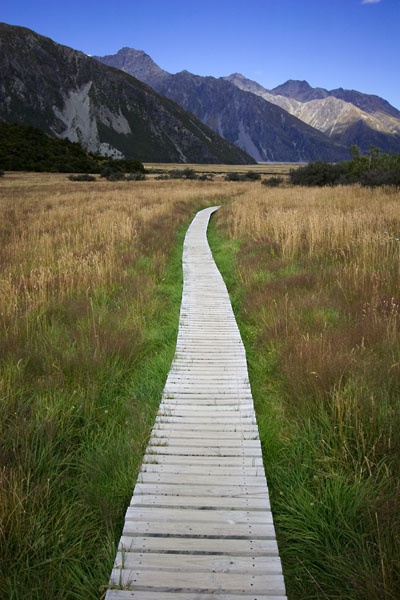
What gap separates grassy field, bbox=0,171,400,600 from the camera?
6.96ft

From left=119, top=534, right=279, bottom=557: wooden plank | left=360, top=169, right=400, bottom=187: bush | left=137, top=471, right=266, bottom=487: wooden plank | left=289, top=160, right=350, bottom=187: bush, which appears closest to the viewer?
left=119, top=534, right=279, bottom=557: wooden plank

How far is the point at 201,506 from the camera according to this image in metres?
2.52

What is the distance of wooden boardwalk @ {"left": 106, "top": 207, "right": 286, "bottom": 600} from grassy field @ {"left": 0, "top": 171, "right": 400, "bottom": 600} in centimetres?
13

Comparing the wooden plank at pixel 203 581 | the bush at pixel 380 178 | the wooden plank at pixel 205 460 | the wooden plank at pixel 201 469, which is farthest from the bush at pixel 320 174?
the wooden plank at pixel 203 581

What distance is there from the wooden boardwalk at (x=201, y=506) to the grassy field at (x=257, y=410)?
13cm

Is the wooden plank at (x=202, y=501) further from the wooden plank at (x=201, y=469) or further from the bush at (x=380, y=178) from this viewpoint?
the bush at (x=380, y=178)

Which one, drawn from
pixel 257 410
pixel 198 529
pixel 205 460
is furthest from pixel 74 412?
pixel 257 410

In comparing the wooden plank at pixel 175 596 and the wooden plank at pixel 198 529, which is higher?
the wooden plank at pixel 175 596

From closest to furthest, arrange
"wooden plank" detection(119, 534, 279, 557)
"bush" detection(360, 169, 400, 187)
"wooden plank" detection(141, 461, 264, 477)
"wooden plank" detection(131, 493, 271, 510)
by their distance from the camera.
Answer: "wooden plank" detection(119, 534, 279, 557) → "wooden plank" detection(131, 493, 271, 510) → "wooden plank" detection(141, 461, 264, 477) → "bush" detection(360, 169, 400, 187)

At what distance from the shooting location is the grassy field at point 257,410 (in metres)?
2.12

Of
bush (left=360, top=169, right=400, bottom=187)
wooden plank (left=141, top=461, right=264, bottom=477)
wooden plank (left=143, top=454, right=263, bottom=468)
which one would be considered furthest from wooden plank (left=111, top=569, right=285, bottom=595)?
bush (left=360, top=169, right=400, bottom=187)

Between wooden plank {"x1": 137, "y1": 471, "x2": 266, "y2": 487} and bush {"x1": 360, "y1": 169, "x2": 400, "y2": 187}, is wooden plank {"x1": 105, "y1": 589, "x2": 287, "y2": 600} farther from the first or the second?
bush {"x1": 360, "y1": 169, "x2": 400, "y2": 187}

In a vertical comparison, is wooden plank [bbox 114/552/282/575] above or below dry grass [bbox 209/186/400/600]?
below

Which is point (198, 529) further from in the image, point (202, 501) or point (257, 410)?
point (257, 410)
